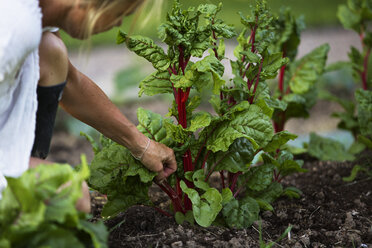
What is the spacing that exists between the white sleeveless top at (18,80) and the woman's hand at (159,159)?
470mm

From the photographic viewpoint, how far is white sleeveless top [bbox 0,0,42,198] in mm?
1564

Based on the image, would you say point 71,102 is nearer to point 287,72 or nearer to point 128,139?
point 128,139

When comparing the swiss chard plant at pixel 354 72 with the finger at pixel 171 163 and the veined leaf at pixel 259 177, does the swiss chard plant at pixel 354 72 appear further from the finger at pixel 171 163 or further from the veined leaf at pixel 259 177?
the finger at pixel 171 163

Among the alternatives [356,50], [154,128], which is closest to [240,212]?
[154,128]

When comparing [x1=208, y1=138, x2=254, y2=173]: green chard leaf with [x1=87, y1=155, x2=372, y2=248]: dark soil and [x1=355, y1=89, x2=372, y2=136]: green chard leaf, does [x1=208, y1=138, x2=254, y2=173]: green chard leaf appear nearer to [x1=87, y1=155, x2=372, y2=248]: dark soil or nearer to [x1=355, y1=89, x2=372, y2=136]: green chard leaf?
[x1=87, y1=155, x2=372, y2=248]: dark soil

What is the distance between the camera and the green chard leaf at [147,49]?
6.37ft

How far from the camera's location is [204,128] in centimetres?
206

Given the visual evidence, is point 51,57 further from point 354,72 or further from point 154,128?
point 354,72

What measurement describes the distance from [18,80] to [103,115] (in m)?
0.34

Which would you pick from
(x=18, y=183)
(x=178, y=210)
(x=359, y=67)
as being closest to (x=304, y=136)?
(x=359, y=67)

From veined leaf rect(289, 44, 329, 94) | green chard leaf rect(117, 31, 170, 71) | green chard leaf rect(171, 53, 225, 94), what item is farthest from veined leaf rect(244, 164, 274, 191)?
veined leaf rect(289, 44, 329, 94)

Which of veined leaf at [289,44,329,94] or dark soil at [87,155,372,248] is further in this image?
veined leaf at [289,44,329,94]

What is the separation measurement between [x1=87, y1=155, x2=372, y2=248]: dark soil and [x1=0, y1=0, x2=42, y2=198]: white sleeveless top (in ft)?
1.40

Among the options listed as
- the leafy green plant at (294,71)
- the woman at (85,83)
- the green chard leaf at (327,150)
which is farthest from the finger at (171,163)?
the green chard leaf at (327,150)
